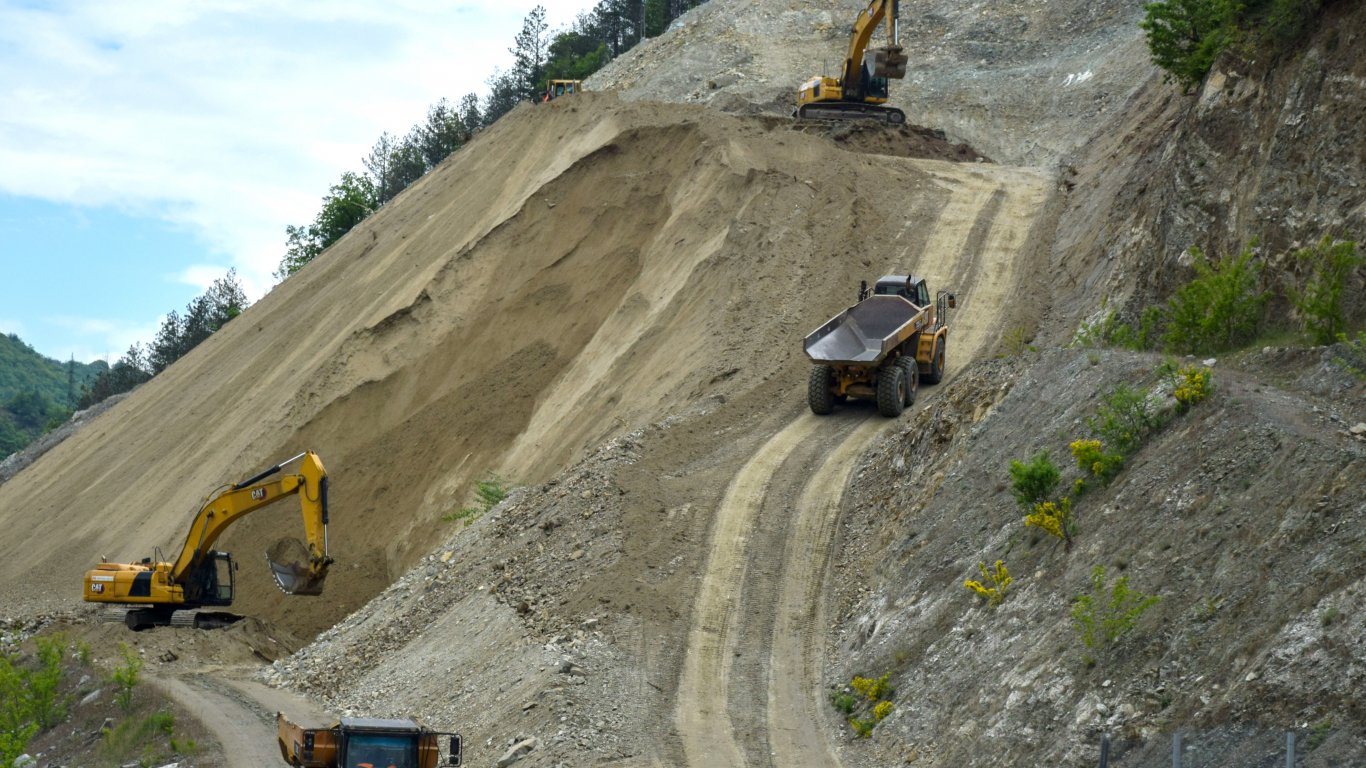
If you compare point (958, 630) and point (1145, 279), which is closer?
point (958, 630)

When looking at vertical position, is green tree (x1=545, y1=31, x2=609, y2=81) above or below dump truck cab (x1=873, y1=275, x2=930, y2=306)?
above

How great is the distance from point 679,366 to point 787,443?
548 cm

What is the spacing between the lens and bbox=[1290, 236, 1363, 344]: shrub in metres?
15.7

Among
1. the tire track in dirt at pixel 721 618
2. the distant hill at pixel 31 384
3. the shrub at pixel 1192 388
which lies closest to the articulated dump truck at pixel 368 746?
the tire track in dirt at pixel 721 618

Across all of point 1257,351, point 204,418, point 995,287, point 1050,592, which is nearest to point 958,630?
point 1050,592

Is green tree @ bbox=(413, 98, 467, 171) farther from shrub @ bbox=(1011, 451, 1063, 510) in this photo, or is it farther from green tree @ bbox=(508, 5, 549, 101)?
shrub @ bbox=(1011, 451, 1063, 510)

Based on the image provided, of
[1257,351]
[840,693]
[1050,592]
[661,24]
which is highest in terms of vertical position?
[661,24]

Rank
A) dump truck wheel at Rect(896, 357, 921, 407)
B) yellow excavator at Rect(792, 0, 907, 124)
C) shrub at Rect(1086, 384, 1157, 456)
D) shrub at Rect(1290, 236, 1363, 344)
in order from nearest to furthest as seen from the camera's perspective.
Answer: shrub at Rect(1086, 384, 1157, 456) < shrub at Rect(1290, 236, 1363, 344) < dump truck wheel at Rect(896, 357, 921, 407) < yellow excavator at Rect(792, 0, 907, 124)

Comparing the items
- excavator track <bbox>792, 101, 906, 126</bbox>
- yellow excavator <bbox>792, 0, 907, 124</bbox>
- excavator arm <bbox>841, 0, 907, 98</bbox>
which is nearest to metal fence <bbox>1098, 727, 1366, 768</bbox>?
excavator arm <bbox>841, 0, 907, 98</bbox>

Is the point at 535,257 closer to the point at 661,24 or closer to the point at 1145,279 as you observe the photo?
the point at 1145,279

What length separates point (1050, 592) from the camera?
1405 cm

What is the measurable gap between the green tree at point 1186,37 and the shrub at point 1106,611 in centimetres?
1304

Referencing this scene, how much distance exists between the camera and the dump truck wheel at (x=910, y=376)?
2416 cm

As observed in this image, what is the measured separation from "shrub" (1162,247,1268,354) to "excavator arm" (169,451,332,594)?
45.9 ft
